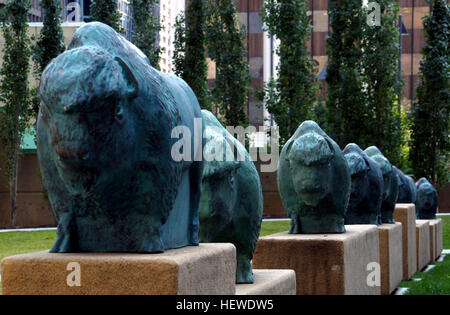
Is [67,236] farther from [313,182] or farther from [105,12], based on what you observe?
[105,12]

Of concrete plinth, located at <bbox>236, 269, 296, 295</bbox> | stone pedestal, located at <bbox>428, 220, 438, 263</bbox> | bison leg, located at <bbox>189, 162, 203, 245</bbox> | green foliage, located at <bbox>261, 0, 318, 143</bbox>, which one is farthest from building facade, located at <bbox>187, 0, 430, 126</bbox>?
bison leg, located at <bbox>189, 162, 203, 245</bbox>

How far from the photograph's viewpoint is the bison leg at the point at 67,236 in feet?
12.5

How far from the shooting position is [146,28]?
86.5 ft

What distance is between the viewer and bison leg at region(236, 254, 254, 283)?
18.4 ft

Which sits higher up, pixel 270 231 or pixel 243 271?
pixel 243 271

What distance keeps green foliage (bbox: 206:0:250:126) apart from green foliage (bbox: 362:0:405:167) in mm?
4448

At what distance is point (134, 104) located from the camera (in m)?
3.65

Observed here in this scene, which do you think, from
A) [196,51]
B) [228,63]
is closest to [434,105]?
[228,63]

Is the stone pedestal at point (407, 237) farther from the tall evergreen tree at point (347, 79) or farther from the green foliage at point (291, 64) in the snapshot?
the tall evergreen tree at point (347, 79)

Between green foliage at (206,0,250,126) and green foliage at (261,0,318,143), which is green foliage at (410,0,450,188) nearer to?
green foliage at (261,0,318,143)

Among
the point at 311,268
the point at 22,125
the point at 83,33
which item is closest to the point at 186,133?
the point at 83,33

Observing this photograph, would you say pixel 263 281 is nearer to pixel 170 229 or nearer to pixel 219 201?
pixel 219 201

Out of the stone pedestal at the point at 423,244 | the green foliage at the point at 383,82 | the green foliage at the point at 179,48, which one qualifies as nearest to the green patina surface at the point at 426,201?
the stone pedestal at the point at 423,244

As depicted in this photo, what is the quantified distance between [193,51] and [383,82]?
7.11 meters
